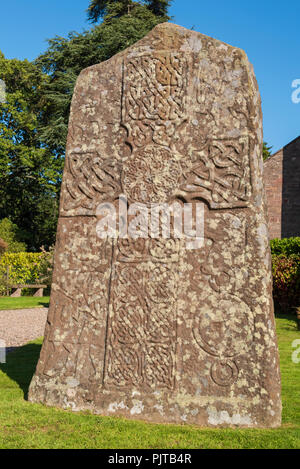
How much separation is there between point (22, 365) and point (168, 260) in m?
3.15

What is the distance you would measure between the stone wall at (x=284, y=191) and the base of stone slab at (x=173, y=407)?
56.9 feet

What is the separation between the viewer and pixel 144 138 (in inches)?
165

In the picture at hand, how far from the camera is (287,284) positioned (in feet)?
42.0

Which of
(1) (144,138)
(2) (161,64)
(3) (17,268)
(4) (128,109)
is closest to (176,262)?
(1) (144,138)

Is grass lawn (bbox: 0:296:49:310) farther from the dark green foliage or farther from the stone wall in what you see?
the stone wall

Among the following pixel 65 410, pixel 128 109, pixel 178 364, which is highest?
pixel 128 109

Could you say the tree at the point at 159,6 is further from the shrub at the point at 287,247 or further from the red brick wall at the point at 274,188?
the shrub at the point at 287,247

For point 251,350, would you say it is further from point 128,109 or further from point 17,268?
point 17,268

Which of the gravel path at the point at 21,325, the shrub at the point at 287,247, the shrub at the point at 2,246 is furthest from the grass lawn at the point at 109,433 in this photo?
the shrub at the point at 2,246

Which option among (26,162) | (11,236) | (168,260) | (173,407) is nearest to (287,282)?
(168,260)

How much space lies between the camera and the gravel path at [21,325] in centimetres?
873

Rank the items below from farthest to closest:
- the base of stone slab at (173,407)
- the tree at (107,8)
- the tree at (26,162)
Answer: the tree at (26,162)
the tree at (107,8)
the base of stone slab at (173,407)

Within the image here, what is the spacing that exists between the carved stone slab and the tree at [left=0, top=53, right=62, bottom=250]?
73.2 ft

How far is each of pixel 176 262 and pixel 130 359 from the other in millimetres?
949
